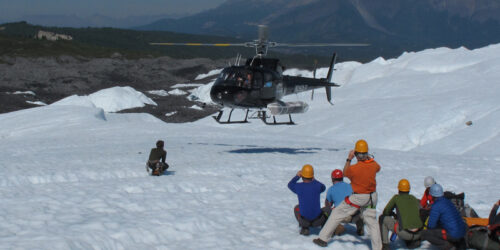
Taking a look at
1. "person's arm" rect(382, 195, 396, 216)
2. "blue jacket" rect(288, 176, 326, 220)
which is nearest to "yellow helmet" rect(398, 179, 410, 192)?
"person's arm" rect(382, 195, 396, 216)

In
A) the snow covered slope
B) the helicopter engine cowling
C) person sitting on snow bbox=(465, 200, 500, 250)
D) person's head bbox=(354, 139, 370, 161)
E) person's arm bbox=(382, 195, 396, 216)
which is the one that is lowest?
the snow covered slope

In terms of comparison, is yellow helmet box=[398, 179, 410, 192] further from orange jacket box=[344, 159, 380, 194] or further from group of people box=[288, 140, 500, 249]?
orange jacket box=[344, 159, 380, 194]

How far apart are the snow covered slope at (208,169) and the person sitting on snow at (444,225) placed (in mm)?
665

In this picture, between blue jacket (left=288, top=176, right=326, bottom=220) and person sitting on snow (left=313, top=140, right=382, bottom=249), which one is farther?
blue jacket (left=288, top=176, right=326, bottom=220)

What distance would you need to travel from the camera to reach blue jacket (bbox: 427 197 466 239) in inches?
323

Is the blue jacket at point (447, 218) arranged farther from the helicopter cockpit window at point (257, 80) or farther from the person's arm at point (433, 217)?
the helicopter cockpit window at point (257, 80)

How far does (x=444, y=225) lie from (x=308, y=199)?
247cm

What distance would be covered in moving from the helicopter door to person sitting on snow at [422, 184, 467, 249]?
40.9 ft

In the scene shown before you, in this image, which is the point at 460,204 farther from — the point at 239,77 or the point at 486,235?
the point at 239,77

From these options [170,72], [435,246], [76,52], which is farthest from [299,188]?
[76,52]

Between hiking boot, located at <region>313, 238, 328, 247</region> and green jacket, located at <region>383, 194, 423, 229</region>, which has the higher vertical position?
green jacket, located at <region>383, 194, 423, 229</region>

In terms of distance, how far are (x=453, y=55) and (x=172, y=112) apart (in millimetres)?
33601

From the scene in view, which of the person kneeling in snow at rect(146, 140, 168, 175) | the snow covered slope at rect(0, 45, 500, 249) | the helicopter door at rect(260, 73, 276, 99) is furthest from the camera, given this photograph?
the helicopter door at rect(260, 73, 276, 99)

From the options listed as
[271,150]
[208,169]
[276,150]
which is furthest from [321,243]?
[276,150]
